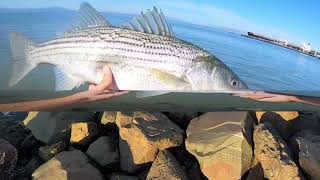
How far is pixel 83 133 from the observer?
373 centimetres

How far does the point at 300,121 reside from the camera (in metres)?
4.12

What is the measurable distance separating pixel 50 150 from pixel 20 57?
52.3 inches

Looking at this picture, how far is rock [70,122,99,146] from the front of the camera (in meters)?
3.72

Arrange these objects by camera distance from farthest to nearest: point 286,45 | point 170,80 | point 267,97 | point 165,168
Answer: point 165,168 < point 267,97 < point 286,45 < point 170,80

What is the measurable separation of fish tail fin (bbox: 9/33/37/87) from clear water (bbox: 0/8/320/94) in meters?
0.02

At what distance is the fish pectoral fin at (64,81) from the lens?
2531 millimetres

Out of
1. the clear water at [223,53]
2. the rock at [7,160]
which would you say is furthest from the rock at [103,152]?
the clear water at [223,53]

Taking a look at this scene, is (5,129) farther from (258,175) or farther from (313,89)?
(313,89)

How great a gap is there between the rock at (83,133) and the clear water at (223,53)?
1.20 metres

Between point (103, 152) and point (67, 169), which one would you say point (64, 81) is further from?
point (103, 152)

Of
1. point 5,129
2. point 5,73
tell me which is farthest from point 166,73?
point 5,129

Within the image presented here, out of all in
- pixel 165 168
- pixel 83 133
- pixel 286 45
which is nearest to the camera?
pixel 286 45

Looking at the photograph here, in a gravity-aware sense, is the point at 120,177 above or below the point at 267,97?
below

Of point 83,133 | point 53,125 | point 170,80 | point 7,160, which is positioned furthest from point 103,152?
point 170,80
